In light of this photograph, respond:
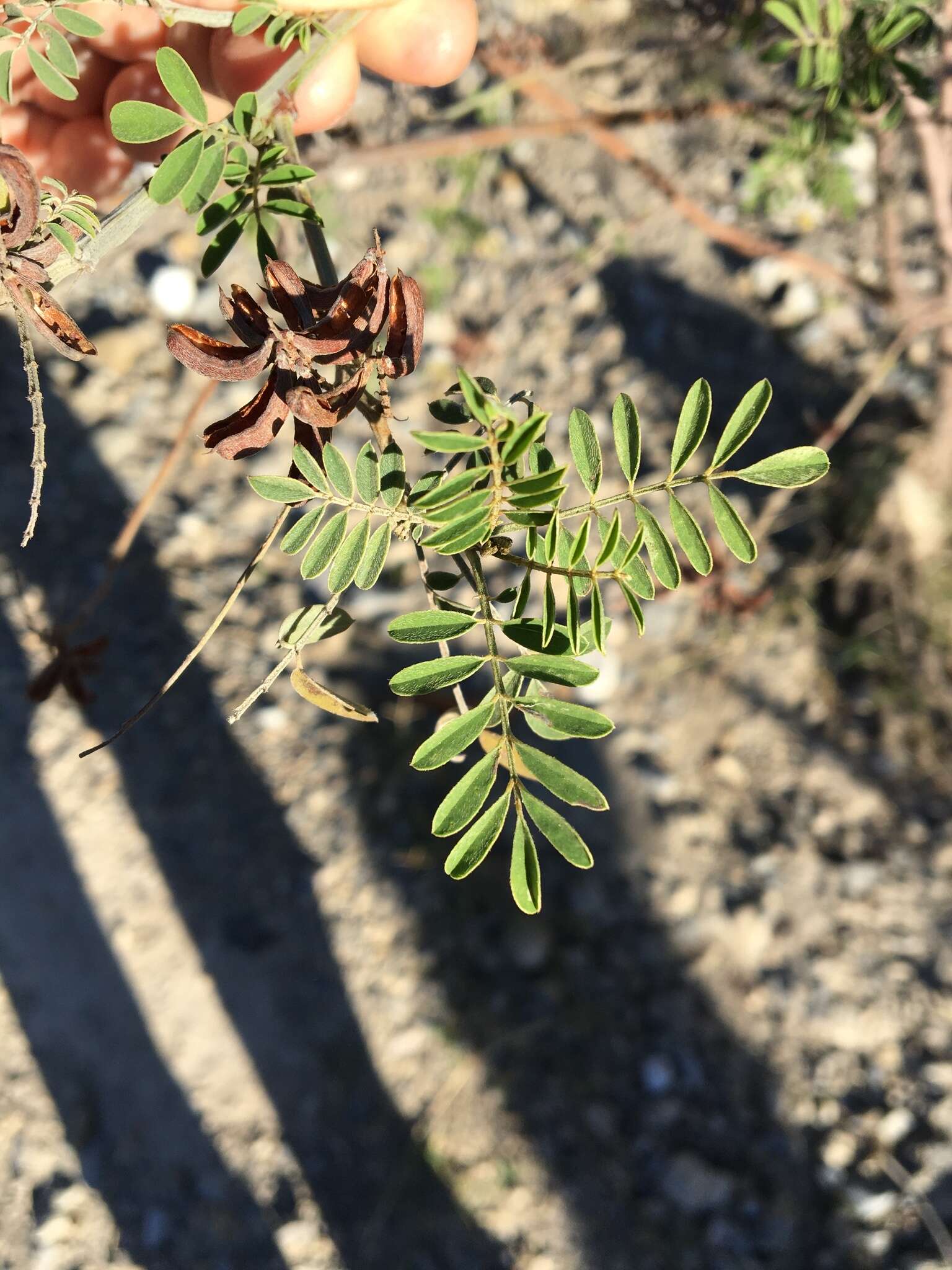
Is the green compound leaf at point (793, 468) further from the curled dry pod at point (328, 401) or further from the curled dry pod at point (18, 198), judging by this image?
the curled dry pod at point (18, 198)

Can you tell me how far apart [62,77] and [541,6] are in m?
3.26

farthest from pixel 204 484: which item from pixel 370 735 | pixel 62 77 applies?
pixel 62 77

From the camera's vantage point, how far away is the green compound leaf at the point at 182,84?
3.01 feet

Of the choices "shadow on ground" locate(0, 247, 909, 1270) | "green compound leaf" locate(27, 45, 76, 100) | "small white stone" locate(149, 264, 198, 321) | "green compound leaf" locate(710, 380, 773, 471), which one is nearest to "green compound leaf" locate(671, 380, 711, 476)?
"green compound leaf" locate(710, 380, 773, 471)

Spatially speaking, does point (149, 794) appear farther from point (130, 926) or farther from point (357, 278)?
point (357, 278)

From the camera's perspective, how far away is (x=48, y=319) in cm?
81

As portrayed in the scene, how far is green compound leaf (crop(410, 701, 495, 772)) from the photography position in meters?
0.87

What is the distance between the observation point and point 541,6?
3.63 m

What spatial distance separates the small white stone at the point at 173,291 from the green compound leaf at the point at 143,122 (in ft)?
8.13

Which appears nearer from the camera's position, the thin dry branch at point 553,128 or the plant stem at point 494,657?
the plant stem at point 494,657

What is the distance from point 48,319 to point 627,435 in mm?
528

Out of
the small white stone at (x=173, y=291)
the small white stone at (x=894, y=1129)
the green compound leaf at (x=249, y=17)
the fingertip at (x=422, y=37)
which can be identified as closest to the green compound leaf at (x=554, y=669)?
the green compound leaf at (x=249, y=17)

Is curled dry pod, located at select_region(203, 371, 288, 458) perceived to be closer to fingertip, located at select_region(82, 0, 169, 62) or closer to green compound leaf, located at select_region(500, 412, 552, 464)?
green compound leaf, located at select_region(500, 412, 552, 464)

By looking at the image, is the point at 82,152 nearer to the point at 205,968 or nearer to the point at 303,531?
the point at 303,531
